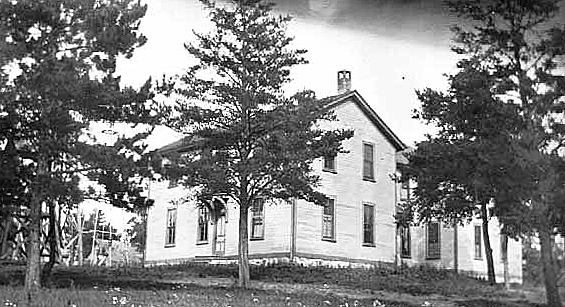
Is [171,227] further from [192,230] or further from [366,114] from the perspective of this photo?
[366,114]

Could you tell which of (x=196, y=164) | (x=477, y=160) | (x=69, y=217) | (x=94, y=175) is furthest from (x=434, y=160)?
(x=69, y=217)

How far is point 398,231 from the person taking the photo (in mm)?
15555

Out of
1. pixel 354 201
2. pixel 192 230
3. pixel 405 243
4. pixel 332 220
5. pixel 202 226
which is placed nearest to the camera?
pixel 332 220

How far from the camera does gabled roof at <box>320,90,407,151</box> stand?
1419 cm

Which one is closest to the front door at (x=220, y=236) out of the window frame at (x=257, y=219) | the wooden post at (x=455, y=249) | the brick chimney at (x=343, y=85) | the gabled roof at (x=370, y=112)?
the window frame at (x=257, y=219)

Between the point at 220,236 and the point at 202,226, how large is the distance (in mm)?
603

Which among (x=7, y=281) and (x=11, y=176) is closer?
(x=11, y=176)

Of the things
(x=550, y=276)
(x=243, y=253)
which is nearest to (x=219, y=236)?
(x=243, y=253)

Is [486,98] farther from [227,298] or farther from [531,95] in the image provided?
[227,298]

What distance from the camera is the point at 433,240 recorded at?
16312mm

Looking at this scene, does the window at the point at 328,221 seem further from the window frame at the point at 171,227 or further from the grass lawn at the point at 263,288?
the window frame at the point at 171,227

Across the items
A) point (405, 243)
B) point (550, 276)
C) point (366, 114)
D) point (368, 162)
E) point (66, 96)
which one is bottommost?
point (550, 276)

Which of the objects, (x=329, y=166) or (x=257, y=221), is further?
(x=329, y=166)

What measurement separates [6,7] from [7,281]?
3323 millimetres
